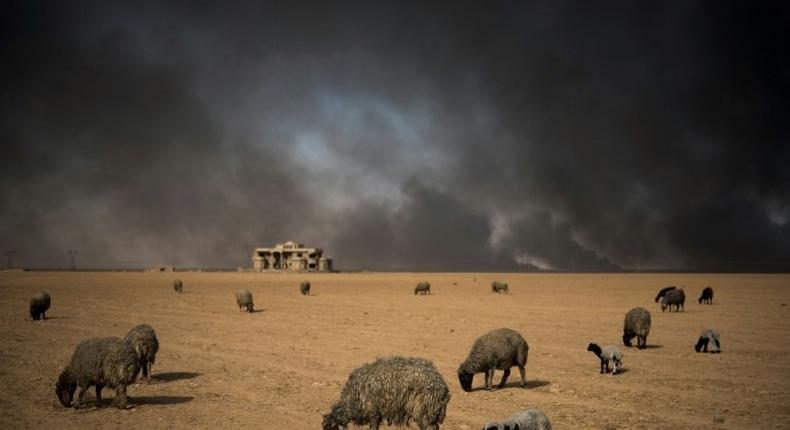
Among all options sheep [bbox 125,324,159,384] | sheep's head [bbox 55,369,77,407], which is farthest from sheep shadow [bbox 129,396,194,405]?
sheep [bbox 125,324,159,384]

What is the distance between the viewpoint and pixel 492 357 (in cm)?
1419

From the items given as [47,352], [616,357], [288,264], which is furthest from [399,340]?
[288,264]

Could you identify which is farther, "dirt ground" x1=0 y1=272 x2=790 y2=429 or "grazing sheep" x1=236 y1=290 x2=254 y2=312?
"grazing sheep" x1=236 y1=290 x2=254 y2=312

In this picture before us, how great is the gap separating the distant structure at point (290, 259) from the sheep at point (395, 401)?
127023mm

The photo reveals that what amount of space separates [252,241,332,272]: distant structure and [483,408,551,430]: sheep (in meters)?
128

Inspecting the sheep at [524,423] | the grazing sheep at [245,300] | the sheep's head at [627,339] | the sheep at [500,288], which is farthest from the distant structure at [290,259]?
the sheep at [524,423]

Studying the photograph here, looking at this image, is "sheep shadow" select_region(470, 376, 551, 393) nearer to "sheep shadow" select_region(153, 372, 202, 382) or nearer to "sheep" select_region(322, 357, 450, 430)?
"sheep" select_region(322, 357, 450, 430)

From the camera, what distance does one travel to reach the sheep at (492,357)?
14.1 meters

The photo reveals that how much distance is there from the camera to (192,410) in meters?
12.3

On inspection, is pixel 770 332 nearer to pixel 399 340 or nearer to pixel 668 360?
pixel 668 360

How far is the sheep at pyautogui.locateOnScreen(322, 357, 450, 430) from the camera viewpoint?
9.28m

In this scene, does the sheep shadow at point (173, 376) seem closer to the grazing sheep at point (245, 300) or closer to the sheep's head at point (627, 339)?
the sheep's head at point (627, 339)

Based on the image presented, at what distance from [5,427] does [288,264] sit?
432 ft

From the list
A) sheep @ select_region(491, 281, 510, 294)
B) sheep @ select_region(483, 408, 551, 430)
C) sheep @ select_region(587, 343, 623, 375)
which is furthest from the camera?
sheep @ select_region(491, 281, 510, 294)
